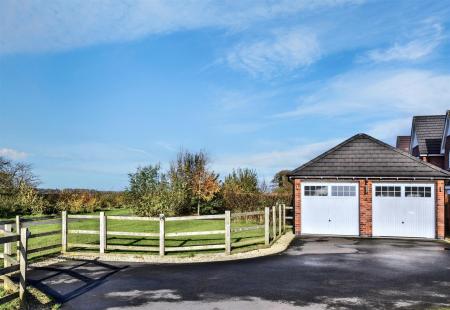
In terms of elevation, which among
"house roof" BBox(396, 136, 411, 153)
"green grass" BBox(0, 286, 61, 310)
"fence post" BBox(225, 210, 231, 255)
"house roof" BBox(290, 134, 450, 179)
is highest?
"house roof" BBox(396, 136, 411, 153)

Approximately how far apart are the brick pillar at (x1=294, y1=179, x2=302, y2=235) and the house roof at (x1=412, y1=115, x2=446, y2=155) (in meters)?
16.6

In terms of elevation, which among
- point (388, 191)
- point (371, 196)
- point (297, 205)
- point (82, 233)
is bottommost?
point (82, 233)

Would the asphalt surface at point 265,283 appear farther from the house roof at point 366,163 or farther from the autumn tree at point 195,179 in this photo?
the autumn tree at point 195,179

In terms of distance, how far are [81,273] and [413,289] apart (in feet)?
28.2

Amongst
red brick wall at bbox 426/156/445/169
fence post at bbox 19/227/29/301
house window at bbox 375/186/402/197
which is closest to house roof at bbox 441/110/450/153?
red brick wall at bbox 426/156/445/169

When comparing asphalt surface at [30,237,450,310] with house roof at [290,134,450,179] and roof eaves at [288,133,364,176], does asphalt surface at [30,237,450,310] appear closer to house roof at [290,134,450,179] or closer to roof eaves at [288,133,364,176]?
house roof at [290,134,450,179]

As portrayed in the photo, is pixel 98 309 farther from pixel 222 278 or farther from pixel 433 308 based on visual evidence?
pixel 433 308

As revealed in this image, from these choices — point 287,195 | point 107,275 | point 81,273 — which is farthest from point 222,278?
point 287,195

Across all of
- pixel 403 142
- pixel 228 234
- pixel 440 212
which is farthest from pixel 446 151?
pixel 228 234

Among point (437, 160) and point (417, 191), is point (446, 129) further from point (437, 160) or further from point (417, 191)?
point (417, 191)

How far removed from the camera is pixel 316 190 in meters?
22.5

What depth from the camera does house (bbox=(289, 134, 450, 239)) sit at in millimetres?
21234

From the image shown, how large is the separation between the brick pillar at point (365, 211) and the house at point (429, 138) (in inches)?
557

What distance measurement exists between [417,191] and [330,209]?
14.6 feet
